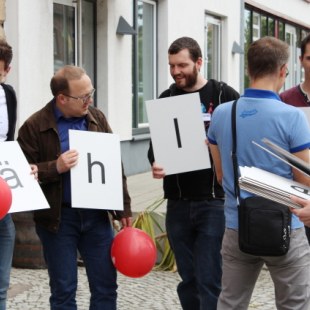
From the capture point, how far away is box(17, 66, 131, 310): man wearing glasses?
15.6 ft

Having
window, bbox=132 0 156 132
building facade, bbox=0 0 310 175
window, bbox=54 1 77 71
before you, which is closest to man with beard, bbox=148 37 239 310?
building facade, bbox=0 0 310 175

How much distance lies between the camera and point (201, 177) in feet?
16.8

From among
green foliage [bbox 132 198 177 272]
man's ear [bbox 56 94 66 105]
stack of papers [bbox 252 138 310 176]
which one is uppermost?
man's ear [bbox 56 94 66 105]

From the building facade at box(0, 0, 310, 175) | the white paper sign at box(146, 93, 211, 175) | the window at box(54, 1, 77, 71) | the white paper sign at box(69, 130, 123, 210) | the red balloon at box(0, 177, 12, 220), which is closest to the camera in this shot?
the red balloon at box(0, 177, 12, 220)

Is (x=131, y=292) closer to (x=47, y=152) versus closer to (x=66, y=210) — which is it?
(x=66, y=210)

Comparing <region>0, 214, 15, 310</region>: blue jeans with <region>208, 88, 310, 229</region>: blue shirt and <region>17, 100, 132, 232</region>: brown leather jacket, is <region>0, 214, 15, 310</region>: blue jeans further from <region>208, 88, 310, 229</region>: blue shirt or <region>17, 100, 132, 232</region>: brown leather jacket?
<region>208, 88, 310, 229</region>: blue shirt

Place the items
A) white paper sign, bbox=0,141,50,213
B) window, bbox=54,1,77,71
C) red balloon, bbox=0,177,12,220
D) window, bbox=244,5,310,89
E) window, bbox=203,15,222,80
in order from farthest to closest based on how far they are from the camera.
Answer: window, bbox=244,5,310,89
window, bbox=203,15,222,80
window, bbox=54,1,77,71
white paper sign, bbox=0,141,50,213
red balloon, bbox=0,177,12,220

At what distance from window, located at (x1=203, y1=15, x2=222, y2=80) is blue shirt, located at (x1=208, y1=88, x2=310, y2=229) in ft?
43.1

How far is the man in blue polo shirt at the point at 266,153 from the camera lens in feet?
13.1

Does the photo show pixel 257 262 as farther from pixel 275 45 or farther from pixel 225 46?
pixel 225 46

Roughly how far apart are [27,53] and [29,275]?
336 cm

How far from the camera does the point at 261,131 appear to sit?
4.02 metres

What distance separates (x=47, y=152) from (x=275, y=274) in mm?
1470

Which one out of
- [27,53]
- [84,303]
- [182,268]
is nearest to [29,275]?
[84,303]
